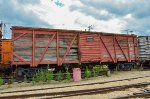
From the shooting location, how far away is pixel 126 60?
952 inches

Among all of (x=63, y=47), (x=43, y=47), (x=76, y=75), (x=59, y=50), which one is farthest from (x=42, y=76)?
(x=63, y=47)

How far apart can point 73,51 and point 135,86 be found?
8.72m

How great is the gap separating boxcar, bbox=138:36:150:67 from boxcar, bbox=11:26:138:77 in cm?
214

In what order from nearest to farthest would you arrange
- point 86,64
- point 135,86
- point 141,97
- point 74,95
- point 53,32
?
point 141,97 < point 74,95 < point 135,86 < point 53,32 < point 86,64

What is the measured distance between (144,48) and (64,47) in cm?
1001

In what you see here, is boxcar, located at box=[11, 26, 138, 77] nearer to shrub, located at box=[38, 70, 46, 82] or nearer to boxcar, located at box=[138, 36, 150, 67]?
shrub, located at box=[38, 70, 46, 82]

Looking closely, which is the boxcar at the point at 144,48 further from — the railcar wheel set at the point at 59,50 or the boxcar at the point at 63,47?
the boxcar at the point at 63,47

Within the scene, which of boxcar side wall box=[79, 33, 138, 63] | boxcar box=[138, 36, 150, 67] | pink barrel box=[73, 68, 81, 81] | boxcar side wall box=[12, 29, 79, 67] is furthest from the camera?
boxcar box=[138, 36, 150, 67]

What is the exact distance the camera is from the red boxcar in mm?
18516

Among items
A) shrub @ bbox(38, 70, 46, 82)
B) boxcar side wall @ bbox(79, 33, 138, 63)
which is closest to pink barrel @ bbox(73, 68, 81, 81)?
shrub @ bbox(38, 70, 46, 82)

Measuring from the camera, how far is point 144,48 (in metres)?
25.9

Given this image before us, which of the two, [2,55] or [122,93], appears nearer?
[122,93]

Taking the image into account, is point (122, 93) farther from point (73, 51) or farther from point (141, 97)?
point (73, 51)

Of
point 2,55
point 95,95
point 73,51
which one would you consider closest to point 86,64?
point 73,51
